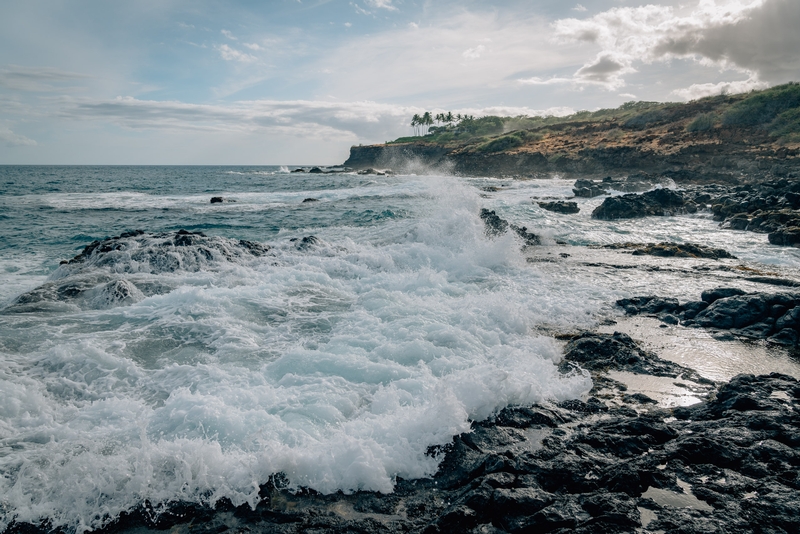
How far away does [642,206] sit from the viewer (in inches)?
986

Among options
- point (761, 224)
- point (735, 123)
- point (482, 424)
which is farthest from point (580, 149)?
point (482, 424)

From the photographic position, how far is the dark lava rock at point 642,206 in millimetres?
24688

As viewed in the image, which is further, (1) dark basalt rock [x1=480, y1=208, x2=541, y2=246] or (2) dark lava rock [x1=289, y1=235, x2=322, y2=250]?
(1) dark basalt rock [x1=480, y1=208, x2=541, y2=246]

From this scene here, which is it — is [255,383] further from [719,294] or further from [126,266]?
[719,294]

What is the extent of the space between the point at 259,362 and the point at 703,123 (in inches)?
2559

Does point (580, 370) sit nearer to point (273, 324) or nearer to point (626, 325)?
point (626, 325)

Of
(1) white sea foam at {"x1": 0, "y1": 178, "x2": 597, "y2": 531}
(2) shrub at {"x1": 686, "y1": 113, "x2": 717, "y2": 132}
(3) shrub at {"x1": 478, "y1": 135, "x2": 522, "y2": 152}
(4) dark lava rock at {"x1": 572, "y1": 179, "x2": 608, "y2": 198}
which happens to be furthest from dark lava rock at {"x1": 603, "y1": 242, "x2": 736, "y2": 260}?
(3) shrub at {"x1": 478, "y1": 135, "x2": 522, "y2": 152}

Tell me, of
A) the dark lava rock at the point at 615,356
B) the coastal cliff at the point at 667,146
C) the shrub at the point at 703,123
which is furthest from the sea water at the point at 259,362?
the shrub at the point at 703,123

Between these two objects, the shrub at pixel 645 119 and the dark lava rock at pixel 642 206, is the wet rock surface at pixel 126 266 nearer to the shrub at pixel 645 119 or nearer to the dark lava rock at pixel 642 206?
the dark lava rock at pixel 642 206

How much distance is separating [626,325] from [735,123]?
59160 millimetres

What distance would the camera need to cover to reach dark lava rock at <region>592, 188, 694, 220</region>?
81.0 ft

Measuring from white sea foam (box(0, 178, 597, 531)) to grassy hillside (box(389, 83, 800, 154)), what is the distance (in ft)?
175

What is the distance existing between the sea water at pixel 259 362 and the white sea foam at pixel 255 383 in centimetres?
2

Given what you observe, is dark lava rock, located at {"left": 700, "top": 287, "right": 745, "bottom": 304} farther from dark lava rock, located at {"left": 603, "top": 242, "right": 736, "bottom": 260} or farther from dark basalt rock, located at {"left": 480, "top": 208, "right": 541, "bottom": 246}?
dark basalt rock, located at {"left": 480, "top": 208, "right": 541, "bottom": 246}
